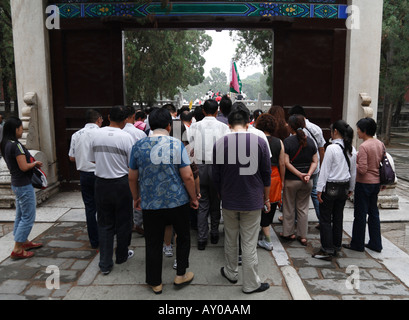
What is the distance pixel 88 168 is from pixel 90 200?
0.45 metres

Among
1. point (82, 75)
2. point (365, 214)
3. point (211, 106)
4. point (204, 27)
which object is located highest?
point (204, 27)

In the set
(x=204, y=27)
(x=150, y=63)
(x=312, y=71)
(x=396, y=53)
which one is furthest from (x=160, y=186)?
(x=396, y=53)

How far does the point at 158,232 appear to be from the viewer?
3768 mm

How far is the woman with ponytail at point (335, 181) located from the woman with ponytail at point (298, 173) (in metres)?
0.41

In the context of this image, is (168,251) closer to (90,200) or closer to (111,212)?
(111,212)

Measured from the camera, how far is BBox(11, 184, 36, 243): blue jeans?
4.63 m

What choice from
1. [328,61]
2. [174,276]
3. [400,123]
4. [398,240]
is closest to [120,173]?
[174,276]

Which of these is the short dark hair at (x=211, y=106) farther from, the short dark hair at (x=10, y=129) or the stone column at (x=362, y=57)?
the stone column at (x=362, y=57)

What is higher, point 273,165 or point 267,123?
point 267,123

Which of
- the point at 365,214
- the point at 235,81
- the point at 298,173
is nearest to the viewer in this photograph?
the point at 365,214

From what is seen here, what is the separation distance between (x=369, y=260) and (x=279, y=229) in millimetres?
1477

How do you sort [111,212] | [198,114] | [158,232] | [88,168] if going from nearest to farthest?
[158,232] → [111,212] → [88,168] → [198,114]

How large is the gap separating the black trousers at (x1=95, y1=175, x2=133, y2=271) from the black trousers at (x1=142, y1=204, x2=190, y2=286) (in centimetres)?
57

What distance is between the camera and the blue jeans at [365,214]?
4.80m
